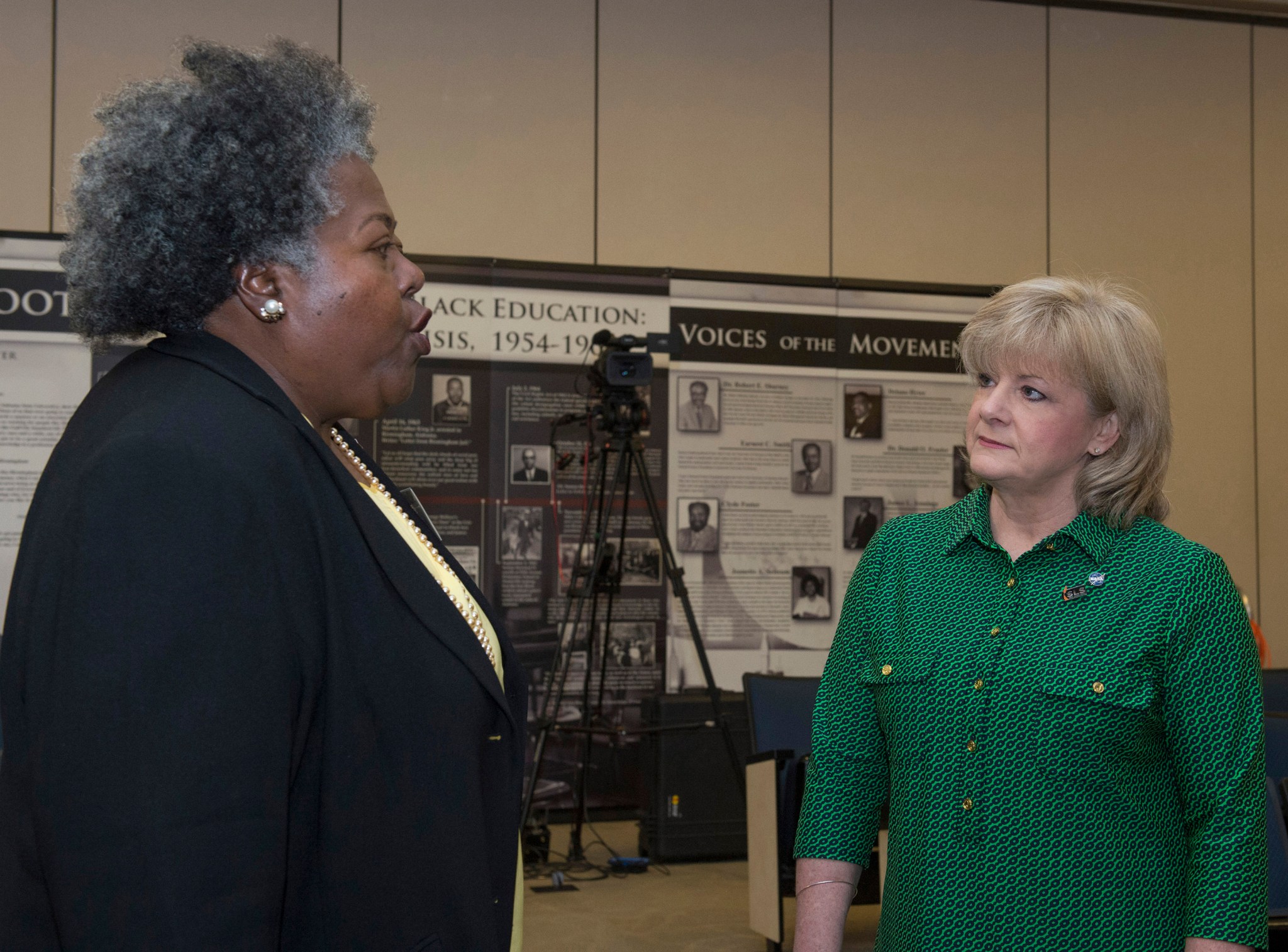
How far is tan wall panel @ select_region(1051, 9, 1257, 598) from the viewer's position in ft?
21.3

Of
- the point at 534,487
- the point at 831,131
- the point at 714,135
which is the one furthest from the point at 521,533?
the point at 831,131

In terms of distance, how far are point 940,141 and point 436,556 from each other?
569cm

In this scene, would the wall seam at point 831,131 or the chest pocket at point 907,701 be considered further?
the wall seam at point 831,131

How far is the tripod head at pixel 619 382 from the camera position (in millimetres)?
4746

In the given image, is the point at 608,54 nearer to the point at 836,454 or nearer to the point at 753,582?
the point at 836,454

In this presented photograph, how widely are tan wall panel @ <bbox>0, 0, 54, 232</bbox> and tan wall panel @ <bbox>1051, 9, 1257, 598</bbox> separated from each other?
193 inches

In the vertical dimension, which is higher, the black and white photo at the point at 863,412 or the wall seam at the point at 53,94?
the wall seam at the point at 53,94

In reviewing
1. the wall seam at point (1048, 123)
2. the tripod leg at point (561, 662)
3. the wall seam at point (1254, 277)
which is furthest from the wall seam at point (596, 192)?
the wall seam at point (1254, 277)

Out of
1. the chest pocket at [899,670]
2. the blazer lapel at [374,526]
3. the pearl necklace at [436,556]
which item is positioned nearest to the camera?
the blazer lapel at [374,526]

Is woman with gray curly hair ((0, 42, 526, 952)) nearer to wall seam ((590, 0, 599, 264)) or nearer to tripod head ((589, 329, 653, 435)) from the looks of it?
tripod head ((589, 329, 653, 435))

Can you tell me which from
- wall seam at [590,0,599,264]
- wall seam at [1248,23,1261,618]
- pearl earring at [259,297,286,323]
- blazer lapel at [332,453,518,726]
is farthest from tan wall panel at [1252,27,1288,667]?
pearl earring at [259,297,286,323]

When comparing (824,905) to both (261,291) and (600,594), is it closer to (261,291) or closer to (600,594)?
(261,291)

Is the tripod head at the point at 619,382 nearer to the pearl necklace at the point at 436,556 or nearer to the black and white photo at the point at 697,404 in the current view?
the black and white photo at the point at 697,404

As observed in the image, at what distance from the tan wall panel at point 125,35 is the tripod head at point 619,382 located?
78.9 inches
